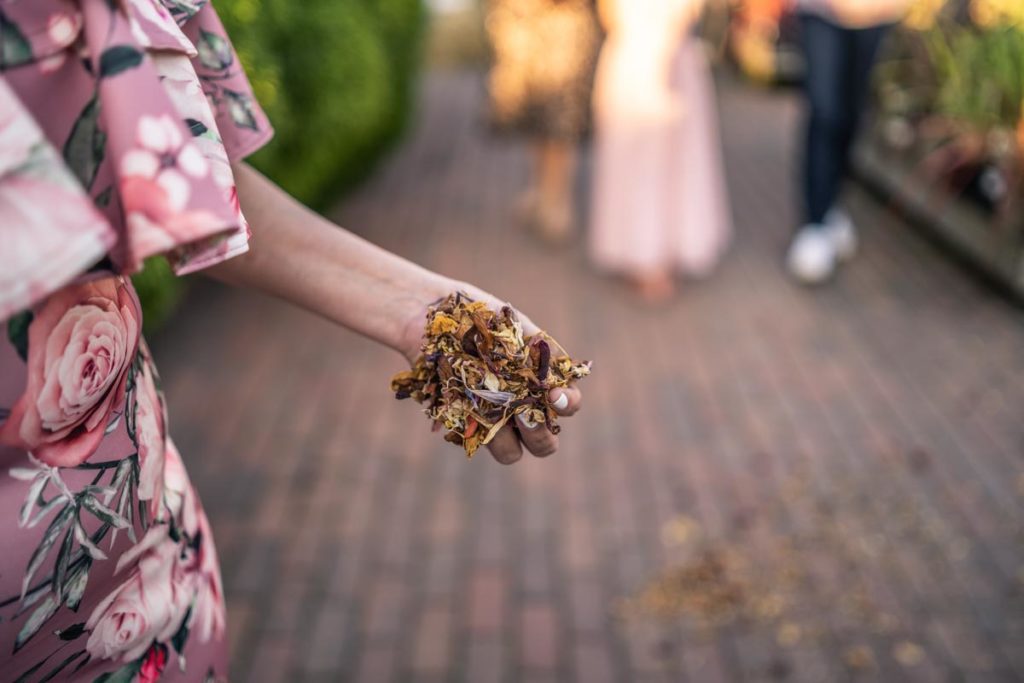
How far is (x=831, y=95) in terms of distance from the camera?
5.13m

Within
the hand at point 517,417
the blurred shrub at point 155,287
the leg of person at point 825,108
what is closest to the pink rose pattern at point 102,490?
the hand at point 517,417

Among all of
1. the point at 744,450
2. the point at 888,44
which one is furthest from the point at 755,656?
the point at 888,44

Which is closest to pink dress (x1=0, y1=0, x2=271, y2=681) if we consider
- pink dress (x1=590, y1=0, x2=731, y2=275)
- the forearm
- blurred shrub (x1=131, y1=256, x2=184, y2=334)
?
the forearm

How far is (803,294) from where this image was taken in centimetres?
520

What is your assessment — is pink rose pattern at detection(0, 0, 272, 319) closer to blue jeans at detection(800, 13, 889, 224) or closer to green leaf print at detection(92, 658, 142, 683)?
green leaf print at detection(92, 658, 142, 683)

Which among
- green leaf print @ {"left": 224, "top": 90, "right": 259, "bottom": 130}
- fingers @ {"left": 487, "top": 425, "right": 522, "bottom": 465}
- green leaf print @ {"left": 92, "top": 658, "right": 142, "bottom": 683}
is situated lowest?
green leaf print @ {"left": 92, "top": 658, "right": 142, "bottom": 683}

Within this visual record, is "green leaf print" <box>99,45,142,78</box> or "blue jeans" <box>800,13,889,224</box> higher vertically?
"green leaf print" <box>99,45,142,78</box>

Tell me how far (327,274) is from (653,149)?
4020 mm

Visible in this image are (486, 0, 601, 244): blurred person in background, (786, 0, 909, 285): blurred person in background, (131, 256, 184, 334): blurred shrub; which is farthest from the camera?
(486, 0, 601, 244): blurred person in background

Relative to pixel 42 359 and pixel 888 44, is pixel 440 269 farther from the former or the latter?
pixel 42 359

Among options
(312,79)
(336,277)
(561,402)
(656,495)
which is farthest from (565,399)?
(312,79)

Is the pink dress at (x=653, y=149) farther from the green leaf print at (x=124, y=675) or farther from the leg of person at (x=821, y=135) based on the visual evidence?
the green leaf print at (x=124, y=675)

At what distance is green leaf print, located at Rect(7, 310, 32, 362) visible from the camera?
0.85 metres

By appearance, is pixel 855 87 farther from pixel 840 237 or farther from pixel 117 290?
pixel 117 290
